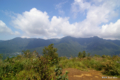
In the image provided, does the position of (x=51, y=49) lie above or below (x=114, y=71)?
above

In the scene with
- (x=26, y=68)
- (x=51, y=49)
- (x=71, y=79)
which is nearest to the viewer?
(x=71, y=79)

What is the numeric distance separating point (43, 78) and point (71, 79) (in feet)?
5.16

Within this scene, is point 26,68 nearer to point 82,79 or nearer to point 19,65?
point 19,65

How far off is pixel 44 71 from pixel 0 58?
180 inches

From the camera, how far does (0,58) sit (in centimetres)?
436

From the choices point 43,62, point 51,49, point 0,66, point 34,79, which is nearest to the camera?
point 34,79

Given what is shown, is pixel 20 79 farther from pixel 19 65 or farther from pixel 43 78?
pixel 43 78

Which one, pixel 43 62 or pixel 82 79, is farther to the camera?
pixel 82 79

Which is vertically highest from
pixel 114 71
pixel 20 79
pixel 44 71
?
pixel 44 71

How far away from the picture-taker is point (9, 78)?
323cm

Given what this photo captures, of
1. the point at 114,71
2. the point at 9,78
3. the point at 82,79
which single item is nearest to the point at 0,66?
the point at 9,78

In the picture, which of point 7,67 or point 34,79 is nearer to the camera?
point 34,79

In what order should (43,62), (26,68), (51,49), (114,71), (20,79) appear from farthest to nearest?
(51,49) → (26,68) → (114,71) → (20,79) → (43,62)

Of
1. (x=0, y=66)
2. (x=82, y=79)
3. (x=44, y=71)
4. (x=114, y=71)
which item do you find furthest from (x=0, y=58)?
(x=114, y=71)
